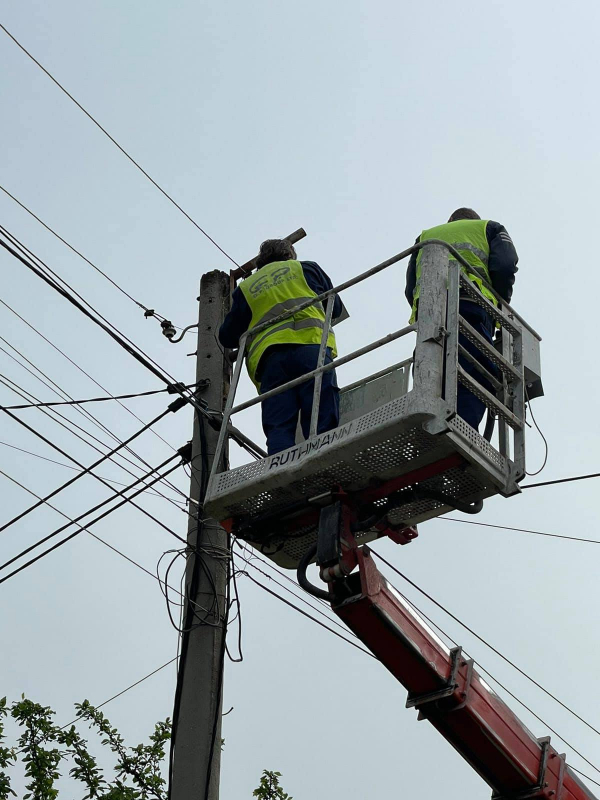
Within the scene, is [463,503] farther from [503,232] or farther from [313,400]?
[503,232]

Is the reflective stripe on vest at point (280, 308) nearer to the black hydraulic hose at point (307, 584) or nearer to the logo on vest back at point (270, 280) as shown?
the logo on vest back at point (270, 280)

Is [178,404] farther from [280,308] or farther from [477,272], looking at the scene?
[477,272]

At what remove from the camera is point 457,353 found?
269 inches

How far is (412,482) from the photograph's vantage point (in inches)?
283

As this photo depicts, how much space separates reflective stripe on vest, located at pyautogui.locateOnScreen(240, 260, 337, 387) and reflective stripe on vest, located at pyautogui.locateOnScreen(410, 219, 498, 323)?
69 centimetres

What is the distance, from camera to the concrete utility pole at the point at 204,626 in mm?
7391

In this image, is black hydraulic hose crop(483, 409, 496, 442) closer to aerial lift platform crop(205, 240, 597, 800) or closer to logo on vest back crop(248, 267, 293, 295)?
aerial lift platform crop(205, 240, 597, 800)

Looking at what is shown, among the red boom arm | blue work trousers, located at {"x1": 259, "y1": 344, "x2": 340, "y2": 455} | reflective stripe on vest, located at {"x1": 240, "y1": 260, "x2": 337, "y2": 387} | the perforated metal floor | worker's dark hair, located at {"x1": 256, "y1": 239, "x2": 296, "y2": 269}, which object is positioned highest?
worker's dark hair, located at {"x1": 256, "y1": 239, "x2": 296, "y2": 269}

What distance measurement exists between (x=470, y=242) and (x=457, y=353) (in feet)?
5.28

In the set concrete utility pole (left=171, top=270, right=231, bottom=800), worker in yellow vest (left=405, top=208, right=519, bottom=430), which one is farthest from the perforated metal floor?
concrete utility pole (left=171, top=270, right=231, bottom=800)

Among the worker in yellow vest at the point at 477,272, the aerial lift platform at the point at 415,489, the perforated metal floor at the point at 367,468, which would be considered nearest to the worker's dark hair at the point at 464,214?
the worker in yellow vest at the point at 477,272

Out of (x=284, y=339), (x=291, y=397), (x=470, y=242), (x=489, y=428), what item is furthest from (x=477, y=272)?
(x=291, y=397)

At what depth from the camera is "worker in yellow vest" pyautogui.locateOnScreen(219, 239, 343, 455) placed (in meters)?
7.77

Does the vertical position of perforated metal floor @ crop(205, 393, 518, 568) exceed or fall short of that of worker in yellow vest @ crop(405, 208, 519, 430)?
it falls short
